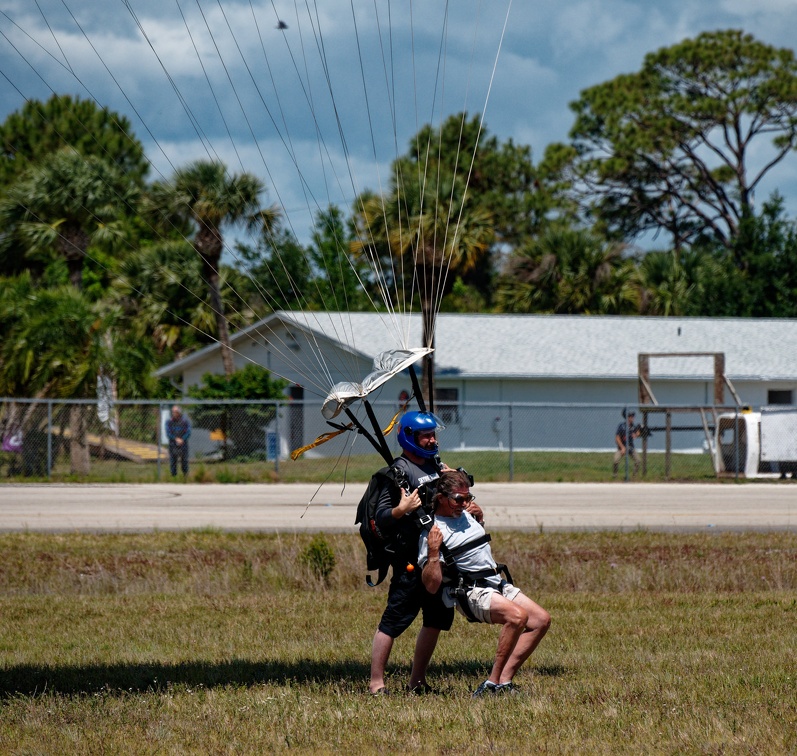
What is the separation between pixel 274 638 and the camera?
9062 millimetres

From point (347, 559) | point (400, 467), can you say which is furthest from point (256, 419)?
point (400, 467)

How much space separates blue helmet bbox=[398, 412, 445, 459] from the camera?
21.8 feet

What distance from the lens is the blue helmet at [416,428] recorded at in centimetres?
665

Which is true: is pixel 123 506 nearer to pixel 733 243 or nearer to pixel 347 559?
pixel 347 559

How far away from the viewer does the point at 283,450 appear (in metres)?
32.1

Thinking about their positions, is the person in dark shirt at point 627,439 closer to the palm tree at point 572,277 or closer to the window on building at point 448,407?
the window on building at point 448,407

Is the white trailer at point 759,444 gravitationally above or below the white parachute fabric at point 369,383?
below

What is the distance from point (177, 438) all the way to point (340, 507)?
25.7 ft

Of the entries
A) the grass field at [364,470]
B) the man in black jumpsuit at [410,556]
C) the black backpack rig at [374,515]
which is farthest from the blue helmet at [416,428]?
the grass field at [364,470]

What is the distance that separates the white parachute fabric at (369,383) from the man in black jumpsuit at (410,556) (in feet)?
0.97

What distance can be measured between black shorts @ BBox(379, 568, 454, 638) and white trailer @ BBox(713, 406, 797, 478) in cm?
2101

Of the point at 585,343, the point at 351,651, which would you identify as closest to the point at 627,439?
the point at 585,343

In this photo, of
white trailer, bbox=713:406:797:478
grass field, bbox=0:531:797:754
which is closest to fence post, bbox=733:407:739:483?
white trailer, bbox=713:406:797:478

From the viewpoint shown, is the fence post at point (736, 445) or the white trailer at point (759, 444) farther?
the white trailer at point (759, 444)
